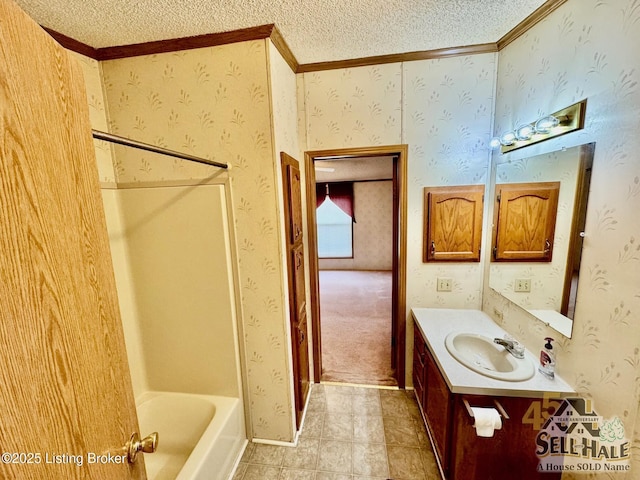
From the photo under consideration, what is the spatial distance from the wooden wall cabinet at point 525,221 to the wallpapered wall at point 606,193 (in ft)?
0.81

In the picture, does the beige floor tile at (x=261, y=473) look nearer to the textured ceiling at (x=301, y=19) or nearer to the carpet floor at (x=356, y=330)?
the carpet floor at (x=356, y=330)

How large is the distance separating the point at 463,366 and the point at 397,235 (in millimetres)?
1057

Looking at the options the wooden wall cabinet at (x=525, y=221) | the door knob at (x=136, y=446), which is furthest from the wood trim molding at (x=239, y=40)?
the door knob at (x=136, y=446)

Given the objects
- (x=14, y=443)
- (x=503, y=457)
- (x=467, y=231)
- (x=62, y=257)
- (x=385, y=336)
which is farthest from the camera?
(x=385, y=336)

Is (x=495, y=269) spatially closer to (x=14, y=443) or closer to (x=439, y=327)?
(x=439, y=327)

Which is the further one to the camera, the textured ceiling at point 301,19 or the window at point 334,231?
the window at point 334,231

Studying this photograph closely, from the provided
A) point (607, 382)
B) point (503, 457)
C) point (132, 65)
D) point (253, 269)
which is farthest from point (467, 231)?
point (132, 65)

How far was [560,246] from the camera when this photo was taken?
55.8 inches

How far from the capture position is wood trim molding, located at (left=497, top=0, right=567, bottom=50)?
4.70 feet

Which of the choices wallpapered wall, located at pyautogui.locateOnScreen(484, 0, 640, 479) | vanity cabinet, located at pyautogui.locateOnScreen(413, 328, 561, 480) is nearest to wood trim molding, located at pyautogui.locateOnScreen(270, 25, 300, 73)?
wallpapered wall, located at pyautogui.locateOnScreen(484, 0, 640, 479)

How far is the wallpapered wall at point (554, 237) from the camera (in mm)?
1362

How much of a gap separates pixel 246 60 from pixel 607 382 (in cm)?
237

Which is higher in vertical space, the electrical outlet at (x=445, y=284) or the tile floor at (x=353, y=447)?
the electrical outlet at (x=445, y=284)

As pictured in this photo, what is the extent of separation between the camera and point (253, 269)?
173 centimetres
